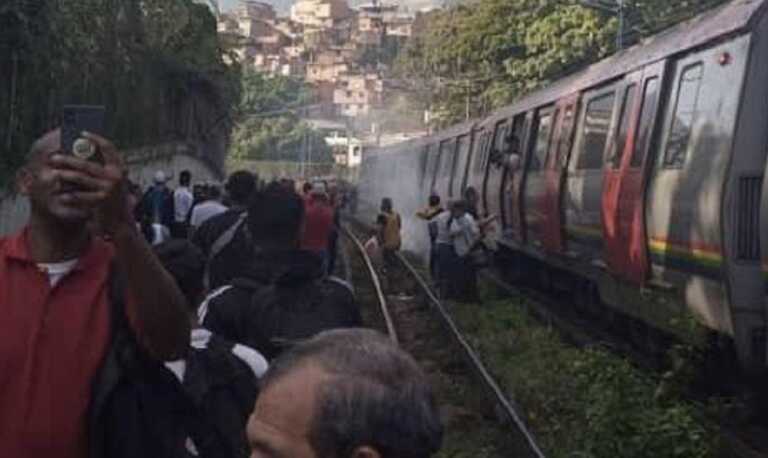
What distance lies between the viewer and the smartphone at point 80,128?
147 inches

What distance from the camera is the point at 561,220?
58.9 feet

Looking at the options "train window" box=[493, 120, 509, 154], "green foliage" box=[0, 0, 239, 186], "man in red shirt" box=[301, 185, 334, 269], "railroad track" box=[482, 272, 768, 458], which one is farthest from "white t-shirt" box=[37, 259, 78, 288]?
"train window" box=[493, 120, 509, 154]

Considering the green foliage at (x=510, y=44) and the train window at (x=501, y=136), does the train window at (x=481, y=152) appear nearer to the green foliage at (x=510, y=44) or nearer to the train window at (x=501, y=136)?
the train window at (x=501, y=136)

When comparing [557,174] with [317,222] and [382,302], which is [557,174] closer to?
[382,302]

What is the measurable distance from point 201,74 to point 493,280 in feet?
38.5

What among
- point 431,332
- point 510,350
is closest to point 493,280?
point 431,332

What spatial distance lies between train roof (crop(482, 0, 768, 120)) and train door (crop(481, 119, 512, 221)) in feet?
12.0

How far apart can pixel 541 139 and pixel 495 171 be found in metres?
4.13

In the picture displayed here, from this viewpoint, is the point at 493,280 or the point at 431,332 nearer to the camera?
the point at 431,332

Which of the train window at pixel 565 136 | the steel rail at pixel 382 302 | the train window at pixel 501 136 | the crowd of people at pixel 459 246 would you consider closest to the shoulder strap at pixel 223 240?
the steel rail at pixel 382 302

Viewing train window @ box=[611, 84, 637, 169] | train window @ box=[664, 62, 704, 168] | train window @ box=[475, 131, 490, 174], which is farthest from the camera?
train window @ box=[475, 131, 490, 174]

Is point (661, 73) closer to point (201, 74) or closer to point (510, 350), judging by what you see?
point (510, 350)

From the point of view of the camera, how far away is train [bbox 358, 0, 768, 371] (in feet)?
33.1

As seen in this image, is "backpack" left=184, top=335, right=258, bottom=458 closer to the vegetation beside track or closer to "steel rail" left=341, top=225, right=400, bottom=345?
the vegetation beside track
